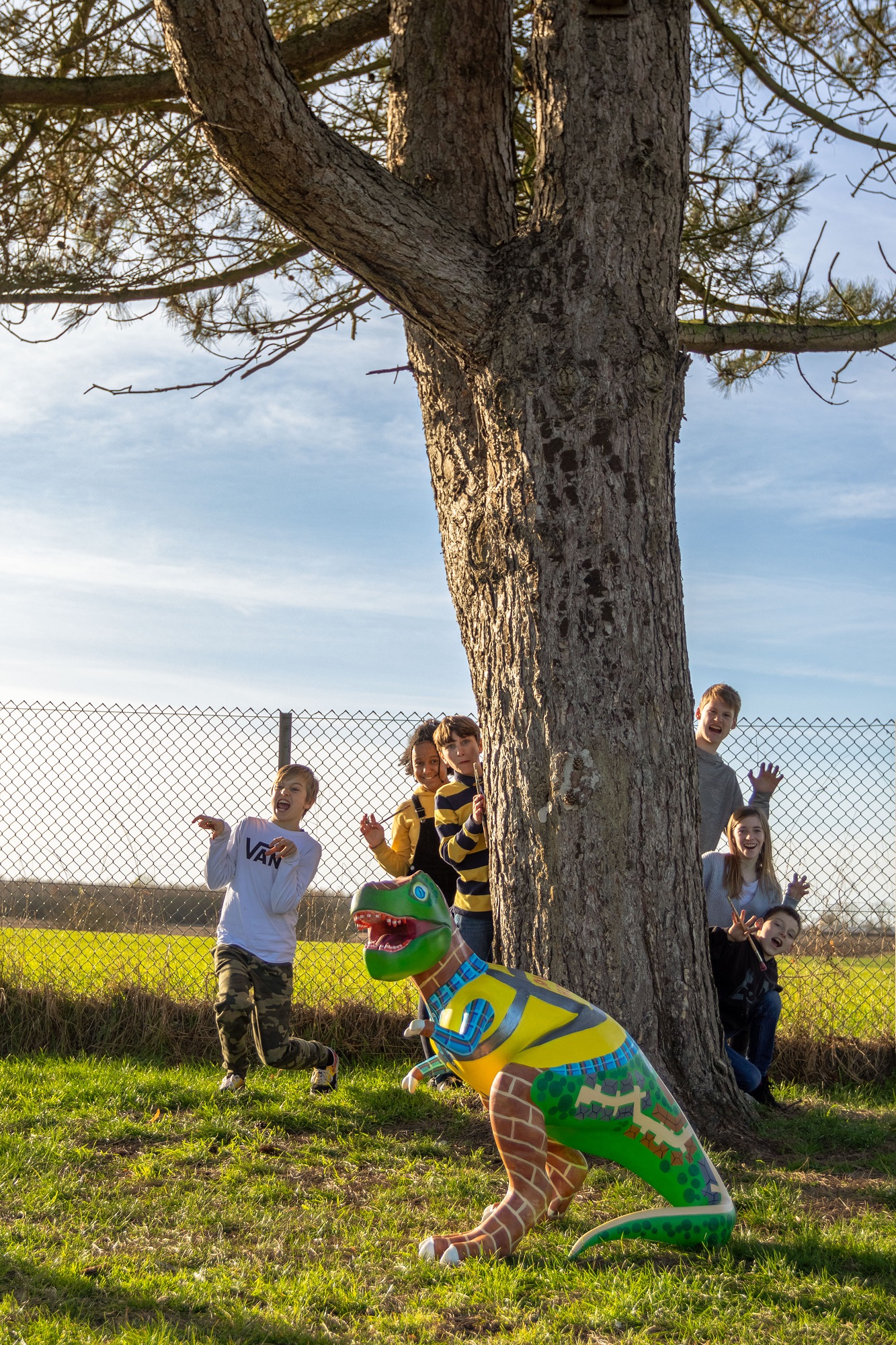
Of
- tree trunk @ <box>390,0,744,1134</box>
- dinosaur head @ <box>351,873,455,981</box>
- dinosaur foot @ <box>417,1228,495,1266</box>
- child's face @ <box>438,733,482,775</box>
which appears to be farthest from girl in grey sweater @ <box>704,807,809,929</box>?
dinosaur foot @ <box>417,1228,495,1266</box>

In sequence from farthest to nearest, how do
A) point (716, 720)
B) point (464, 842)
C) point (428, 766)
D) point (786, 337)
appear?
point (786, 337), point (428, 766), point (716, 720), point (464, 842)

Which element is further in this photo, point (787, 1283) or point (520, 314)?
point (520, 314)

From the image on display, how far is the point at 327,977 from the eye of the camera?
23.4ft

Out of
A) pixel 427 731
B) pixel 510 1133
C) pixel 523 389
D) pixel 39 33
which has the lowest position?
pixel 510 1133

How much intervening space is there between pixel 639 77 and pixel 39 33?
3957 mm

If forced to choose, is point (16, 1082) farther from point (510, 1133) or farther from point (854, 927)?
point (854, 927)

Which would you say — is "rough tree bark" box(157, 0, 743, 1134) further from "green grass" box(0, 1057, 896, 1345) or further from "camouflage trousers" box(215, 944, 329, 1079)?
"camouflage trousers" box(215, 944, 329, 1079)

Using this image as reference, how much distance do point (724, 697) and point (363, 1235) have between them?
3.12 m

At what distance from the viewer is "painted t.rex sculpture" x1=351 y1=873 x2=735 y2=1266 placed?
10.1ft

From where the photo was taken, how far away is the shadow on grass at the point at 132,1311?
105 inches

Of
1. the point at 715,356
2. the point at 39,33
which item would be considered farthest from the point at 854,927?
the point at 39,33

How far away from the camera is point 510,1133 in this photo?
10.1ft

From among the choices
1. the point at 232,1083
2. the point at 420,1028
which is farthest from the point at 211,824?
the point at 420,1028

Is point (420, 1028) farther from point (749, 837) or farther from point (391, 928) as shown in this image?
point (749, 837)
